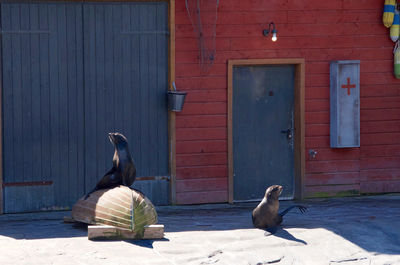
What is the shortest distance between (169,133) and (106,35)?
A: 180 centimetres

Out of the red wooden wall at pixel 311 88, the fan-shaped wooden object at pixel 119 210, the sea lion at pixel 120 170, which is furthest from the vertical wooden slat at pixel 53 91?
the red wooden wall at pixel 311 88

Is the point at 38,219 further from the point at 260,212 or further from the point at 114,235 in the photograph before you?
the point at 260,212

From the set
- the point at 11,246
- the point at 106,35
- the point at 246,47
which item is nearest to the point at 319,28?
the point at 246,47

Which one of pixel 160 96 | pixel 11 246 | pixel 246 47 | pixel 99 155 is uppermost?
pixel 246 47

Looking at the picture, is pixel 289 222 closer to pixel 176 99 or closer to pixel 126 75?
pixel 176 99

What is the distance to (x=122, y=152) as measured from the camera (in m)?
10.5

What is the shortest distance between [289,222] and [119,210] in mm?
2637

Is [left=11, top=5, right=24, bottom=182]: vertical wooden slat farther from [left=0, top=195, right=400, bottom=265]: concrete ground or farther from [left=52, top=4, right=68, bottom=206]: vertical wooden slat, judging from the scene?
[left=0, top=195, right=400, bottom=265]: concrete ground

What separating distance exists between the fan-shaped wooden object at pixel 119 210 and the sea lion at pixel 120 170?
0.76ft

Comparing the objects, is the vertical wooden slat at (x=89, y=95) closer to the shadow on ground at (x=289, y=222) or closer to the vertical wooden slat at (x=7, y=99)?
the shadow on ground at (x=289, y=222)

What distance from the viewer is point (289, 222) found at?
36.1 ft

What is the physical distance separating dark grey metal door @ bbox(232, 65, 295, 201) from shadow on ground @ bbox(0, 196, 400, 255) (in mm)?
415

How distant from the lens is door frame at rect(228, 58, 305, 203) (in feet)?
41.0

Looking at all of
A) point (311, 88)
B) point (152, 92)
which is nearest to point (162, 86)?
point (152, 92)
